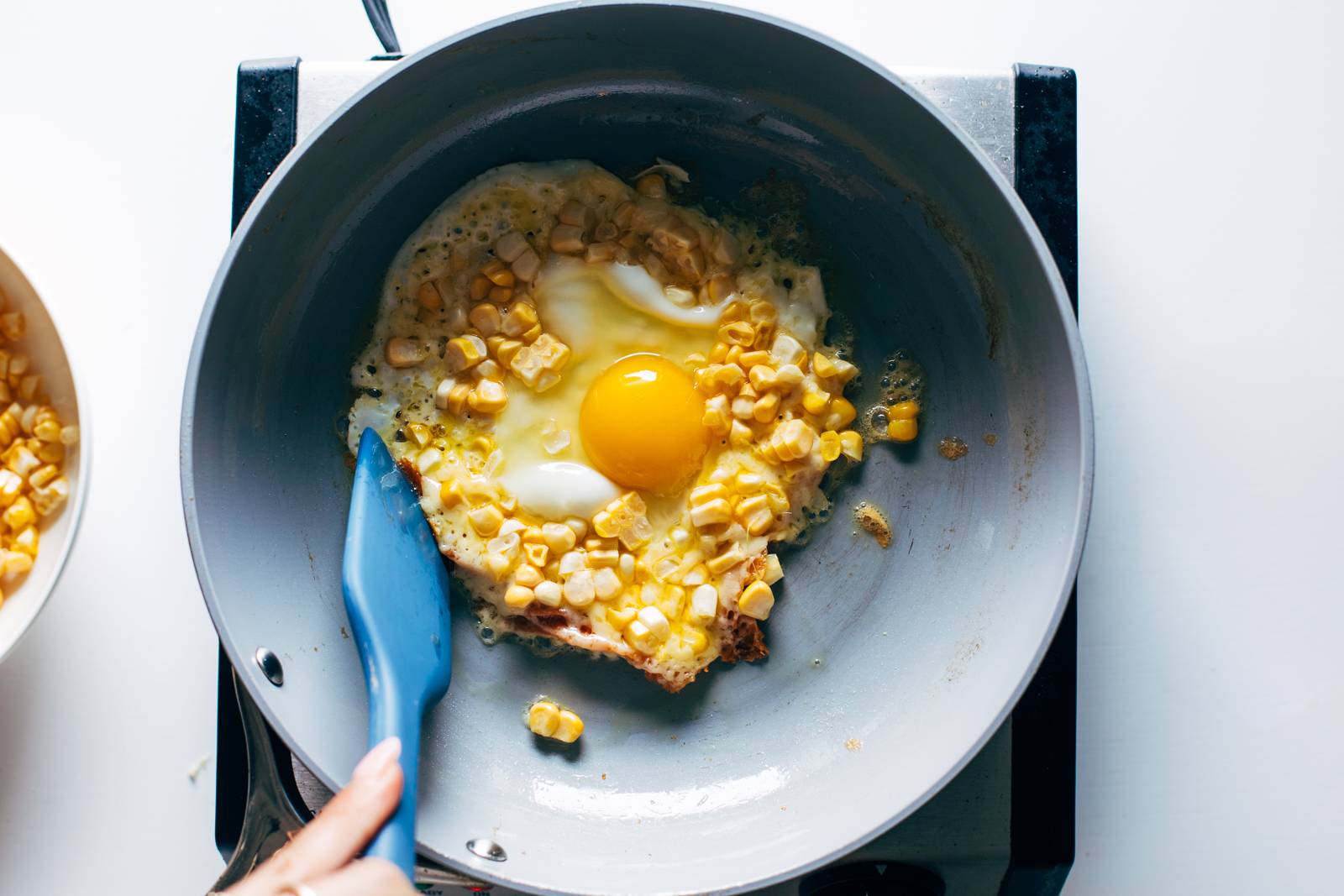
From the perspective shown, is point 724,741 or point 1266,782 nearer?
point 724,741

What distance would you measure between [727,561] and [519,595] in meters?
0.28

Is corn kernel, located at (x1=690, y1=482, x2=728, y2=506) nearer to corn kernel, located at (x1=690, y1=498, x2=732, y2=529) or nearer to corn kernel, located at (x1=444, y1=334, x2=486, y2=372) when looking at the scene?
corn kernel, located at (x1=690, y1=498, x2=732, y2=529)

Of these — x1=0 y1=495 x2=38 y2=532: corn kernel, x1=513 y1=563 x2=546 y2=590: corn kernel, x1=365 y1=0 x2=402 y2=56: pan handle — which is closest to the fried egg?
x1=513 y1=563 x2=546 y2=590: corn kernel

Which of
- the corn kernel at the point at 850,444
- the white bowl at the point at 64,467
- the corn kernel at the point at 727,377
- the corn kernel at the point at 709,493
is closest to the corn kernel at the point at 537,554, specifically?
the corn kernel at the point at 709,493

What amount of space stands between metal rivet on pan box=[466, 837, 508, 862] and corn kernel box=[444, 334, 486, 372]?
0.61m

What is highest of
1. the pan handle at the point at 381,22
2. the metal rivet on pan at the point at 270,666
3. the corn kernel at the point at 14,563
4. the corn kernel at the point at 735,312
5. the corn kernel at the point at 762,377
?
the pan handle at the point at 381,22

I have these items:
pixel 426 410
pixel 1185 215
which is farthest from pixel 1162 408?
pixel 426 410

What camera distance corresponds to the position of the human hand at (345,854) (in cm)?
94

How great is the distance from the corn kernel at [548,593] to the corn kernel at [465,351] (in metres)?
0.32

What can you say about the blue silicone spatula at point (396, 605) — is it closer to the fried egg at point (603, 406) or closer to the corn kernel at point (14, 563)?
the fried egg at point (603, 406)

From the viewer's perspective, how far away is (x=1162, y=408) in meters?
1.46

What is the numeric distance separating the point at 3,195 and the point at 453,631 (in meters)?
0.96

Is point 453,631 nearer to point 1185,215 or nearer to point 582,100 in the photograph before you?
point 582,100

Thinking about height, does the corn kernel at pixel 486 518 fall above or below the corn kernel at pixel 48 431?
below
